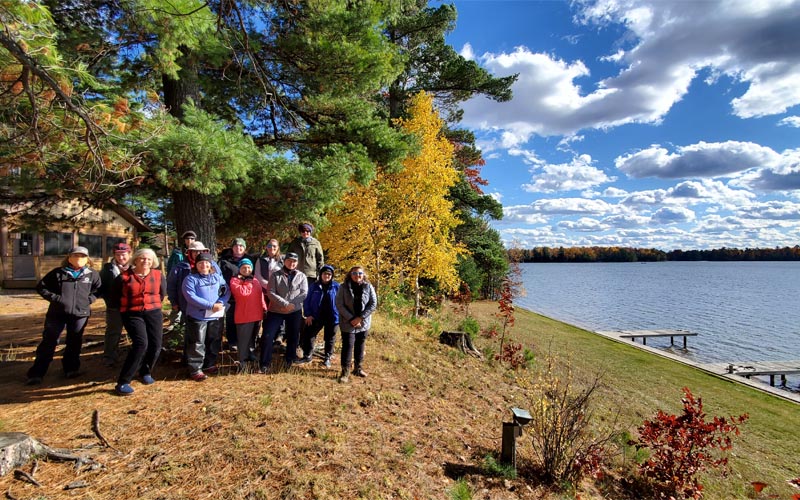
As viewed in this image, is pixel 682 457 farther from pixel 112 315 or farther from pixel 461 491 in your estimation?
pixel 112 315

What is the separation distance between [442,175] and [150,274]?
9.68 m

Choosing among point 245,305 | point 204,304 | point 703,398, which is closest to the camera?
point 204,304

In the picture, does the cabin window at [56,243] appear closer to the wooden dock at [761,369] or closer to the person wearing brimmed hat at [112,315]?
the person wearing brimmed hat at [112,315]

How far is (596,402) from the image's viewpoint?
325 inches

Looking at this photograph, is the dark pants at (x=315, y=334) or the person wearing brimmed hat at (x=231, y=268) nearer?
the person wearing brimmed hat at (x=231, y=268)

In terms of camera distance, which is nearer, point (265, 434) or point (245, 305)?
point (265, 434)

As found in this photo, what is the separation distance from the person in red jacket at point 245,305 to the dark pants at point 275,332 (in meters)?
0.17

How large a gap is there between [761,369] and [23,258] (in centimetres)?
3124

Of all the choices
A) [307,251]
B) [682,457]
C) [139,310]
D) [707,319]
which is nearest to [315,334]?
[307,251]

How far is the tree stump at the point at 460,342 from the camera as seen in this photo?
942cm

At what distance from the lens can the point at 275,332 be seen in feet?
17.4

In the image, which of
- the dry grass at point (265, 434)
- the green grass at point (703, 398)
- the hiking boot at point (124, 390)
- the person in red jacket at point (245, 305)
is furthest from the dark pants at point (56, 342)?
the green grass at point (703, 398)

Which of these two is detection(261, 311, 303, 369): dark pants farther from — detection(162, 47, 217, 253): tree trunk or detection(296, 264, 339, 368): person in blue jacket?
detection(162, 47, 217, 253): tree trunk

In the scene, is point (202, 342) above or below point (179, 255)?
below
